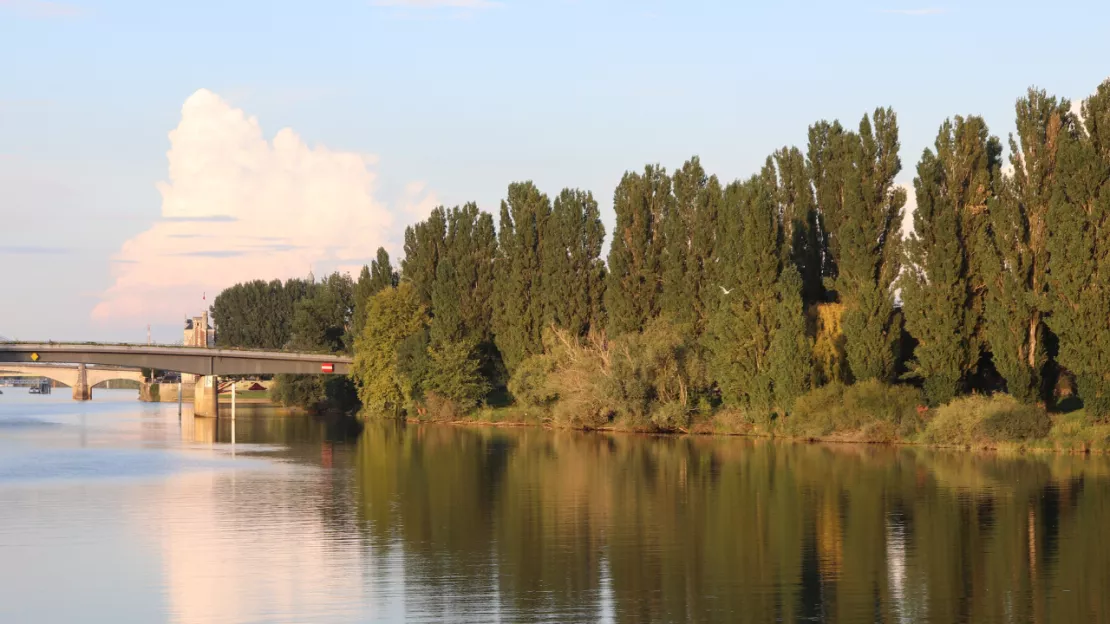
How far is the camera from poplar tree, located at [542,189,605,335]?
89.6 m

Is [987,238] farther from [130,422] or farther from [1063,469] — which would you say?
[130,422]

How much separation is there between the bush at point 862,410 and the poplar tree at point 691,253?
12348 mm

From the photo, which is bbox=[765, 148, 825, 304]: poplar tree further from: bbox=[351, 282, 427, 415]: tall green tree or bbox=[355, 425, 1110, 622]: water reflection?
bbox=[351, 282, 427, 415]: tall green tree

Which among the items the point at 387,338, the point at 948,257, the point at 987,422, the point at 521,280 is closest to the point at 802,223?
the point at 948,257

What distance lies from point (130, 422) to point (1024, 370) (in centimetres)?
7734

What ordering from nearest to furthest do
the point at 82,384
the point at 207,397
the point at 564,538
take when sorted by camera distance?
the point at 564,538 → the point at 207,397 → the point at 82,384

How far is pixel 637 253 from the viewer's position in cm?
8581

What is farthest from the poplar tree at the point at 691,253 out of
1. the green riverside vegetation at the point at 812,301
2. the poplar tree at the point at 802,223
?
the poplar tree at the point at 802,223

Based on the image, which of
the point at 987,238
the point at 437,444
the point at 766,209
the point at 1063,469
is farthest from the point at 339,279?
the point at 1063,469

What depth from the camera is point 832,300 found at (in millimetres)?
75375

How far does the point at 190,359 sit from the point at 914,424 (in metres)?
69.3

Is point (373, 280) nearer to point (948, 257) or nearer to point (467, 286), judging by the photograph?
point (467, 286)

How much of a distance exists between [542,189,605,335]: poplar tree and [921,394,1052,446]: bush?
1170 inches

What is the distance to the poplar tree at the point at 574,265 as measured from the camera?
89625 mm
